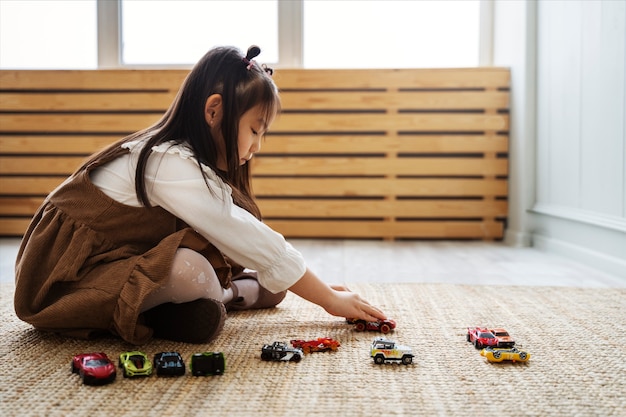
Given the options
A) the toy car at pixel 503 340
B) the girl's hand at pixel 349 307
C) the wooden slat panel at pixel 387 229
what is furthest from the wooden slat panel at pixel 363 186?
the toy car at pixel 503 340

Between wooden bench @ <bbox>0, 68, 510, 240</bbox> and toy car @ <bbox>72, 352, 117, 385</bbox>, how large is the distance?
8.29ft

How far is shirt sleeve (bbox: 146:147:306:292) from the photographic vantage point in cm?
127

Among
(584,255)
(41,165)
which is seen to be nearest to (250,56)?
(584,255)

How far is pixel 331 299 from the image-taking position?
54.7 inches

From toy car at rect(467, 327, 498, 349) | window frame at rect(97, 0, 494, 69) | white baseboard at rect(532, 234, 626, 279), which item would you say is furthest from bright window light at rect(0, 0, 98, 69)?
toy car at rect(467, 327, 498, 349)

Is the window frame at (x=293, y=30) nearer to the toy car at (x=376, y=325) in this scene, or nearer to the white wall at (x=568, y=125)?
the white wall at (x=568, y=125)

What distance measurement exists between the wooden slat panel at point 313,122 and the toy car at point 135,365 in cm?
258

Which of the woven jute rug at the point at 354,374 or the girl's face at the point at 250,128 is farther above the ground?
the girl's face at the point at 250,128

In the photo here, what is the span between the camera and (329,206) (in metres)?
3.64

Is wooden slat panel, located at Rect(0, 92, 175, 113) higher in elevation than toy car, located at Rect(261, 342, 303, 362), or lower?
higher

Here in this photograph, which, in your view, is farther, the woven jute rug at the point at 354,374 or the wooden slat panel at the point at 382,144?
the wooden slat panel at the point at 382,144

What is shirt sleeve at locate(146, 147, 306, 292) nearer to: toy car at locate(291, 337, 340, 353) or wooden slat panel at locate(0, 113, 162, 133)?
toy car at locate(291, 337, 340, 353)

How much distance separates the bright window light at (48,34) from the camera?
3.89m

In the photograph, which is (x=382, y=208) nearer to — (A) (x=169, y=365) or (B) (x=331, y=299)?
(B) (x=331, y=299)
